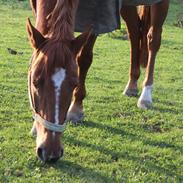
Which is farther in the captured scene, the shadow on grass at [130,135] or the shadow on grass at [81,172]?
the shadow on grass at [130,135]

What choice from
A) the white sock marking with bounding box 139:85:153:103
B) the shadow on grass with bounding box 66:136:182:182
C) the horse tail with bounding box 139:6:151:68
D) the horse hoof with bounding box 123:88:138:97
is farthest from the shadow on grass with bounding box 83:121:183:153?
A: the horse tail with bounding box 139:6:151:68

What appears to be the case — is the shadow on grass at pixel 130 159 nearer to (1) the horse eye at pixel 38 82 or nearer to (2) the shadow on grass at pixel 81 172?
(2) the shadow on grass at pixel 81 172

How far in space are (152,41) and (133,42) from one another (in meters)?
0.35

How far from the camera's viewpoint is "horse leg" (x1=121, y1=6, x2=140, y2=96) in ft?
22.4

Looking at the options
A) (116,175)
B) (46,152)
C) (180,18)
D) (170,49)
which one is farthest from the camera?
(180,18)

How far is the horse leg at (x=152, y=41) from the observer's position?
6422 mm

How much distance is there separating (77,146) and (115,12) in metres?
1.46

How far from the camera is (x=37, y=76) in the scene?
3.63m

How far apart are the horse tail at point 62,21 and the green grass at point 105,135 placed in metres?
1.19

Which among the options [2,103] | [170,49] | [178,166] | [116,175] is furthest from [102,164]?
[170,49]

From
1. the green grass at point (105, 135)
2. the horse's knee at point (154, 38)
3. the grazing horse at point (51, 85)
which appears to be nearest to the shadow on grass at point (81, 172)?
the green grass at point (105, 135)

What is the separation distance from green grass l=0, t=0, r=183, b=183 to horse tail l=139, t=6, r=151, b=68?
1.87ft

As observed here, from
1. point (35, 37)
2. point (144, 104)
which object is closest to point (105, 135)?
point (144, 104)

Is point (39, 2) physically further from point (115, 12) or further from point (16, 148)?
point (16, 148)
